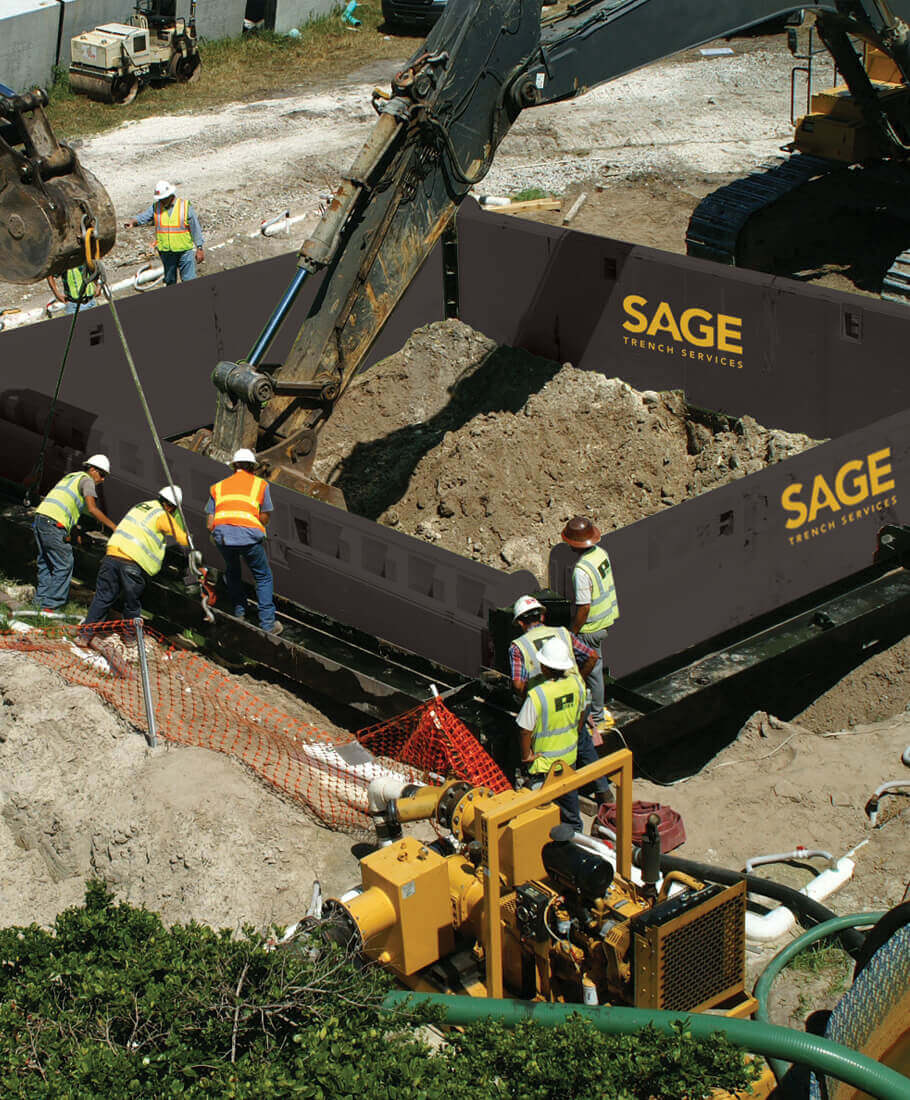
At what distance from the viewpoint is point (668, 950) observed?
18.6 feet

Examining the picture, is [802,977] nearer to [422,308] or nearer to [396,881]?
[396,881]

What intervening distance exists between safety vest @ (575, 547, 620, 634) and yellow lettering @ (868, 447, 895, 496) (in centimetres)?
240

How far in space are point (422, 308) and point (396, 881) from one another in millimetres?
9008

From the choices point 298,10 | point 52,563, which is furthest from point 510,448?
point 298,10

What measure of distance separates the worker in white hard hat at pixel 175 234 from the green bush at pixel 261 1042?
10547 millimetres

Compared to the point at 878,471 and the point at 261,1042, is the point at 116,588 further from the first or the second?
the point at 878,471

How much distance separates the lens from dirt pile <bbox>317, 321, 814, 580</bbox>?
1184 cm

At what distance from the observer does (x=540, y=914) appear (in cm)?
589

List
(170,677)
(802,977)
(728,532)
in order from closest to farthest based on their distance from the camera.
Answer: (802,977)
(728,532)
(170,677)

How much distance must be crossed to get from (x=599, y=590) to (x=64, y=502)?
4.23 meters

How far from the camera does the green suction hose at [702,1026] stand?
4.93m

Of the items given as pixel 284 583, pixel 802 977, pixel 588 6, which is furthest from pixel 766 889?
pixel 588 6

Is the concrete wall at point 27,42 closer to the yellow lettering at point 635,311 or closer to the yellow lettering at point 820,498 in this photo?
the yellow lettering at point 635,311

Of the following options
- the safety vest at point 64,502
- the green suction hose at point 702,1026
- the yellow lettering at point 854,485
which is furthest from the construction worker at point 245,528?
the green suction hose at point 702,1026
